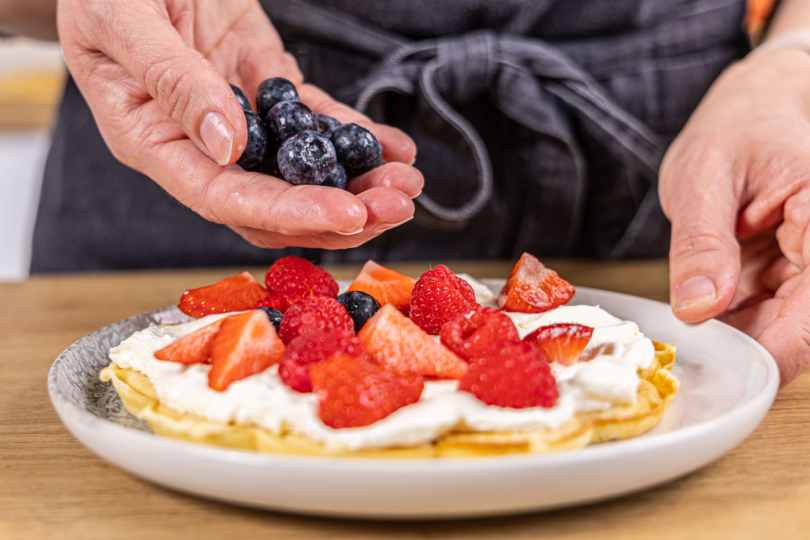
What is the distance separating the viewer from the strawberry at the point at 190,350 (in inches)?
41.7

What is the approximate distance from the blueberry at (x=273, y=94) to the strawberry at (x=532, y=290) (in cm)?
63

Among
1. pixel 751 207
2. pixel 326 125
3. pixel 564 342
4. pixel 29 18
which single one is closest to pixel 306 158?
pixel 326 125

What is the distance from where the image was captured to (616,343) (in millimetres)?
1118

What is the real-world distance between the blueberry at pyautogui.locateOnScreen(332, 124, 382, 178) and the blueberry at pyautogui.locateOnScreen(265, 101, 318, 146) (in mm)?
65

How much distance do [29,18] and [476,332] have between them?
1874 mm

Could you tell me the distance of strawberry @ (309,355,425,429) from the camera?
85 centimetres

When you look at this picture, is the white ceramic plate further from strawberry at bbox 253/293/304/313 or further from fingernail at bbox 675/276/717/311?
strawberry at bbox 253/293/304/313

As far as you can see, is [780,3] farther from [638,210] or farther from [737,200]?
[737,200]

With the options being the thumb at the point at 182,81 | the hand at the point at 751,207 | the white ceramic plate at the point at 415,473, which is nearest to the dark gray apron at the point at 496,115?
the hand at the point at 751,207

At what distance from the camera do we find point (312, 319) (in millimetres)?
1084

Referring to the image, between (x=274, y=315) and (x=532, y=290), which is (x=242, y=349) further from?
(x=532, y=290)

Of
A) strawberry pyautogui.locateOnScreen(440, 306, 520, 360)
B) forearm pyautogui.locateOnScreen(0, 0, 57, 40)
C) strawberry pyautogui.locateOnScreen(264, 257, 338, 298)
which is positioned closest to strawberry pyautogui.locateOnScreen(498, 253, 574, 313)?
strawberry pyautogui.locateOnScreen(440, 306, 520, 360)

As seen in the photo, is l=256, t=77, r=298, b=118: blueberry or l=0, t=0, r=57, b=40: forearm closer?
l=256, t=77, r=298, b=118: blueberry

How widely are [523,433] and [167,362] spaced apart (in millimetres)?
575
